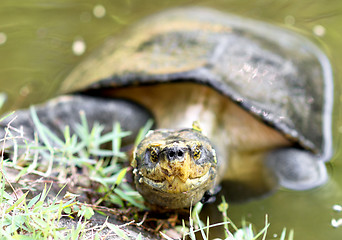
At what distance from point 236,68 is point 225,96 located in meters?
0.24

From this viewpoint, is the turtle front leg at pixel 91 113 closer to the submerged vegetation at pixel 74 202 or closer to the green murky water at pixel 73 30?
the submerged vegetation at pixel 74 202

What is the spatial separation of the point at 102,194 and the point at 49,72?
6.26 feet

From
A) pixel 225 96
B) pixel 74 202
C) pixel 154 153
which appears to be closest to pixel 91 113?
pixel 225 96

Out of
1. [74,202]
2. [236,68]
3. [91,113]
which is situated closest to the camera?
[74,202]

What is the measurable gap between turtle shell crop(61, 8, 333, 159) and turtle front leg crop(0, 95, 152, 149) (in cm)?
13

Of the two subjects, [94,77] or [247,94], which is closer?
[247,94]

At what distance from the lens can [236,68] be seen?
260 cm

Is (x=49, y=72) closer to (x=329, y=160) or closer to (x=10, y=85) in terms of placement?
(x=10, y=85)

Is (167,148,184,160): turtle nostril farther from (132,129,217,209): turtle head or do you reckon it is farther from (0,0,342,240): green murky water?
(0,0,342,240): green murky water

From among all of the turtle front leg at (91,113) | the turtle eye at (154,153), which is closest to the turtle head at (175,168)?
the turtle eye at (154,153)

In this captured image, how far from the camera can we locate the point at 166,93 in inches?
112

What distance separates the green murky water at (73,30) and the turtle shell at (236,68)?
20 centimetres

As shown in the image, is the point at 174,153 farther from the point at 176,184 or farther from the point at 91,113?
the point at 91,113

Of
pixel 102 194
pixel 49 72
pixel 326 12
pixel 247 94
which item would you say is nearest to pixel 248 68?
pixel 247 94
